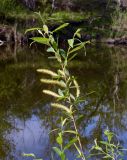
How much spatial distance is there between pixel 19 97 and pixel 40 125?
3333mm

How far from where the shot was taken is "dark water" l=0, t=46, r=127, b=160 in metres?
9.29

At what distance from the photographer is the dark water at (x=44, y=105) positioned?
9289 millimetres

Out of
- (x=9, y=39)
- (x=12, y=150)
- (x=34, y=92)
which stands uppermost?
(x=12, y=150)

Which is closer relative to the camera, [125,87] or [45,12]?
[125,87]

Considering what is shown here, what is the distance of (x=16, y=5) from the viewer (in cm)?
3459

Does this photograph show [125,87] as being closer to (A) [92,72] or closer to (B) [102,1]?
(A) [92,72]

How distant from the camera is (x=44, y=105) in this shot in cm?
1266

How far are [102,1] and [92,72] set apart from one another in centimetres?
2199

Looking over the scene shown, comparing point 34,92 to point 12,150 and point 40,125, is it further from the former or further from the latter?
point 12,150

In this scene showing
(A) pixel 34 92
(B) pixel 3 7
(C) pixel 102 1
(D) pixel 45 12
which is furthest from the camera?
(C) pixel 102 1

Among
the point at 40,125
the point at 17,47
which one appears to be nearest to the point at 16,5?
the point at 17,47

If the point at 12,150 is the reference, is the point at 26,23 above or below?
below

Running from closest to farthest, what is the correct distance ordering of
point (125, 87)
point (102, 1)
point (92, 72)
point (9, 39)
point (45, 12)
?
point (125, 87) < point (92, 72) < point (9, 39) < point (45, 12) < point (102, 1)

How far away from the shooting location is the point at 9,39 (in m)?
29.4
